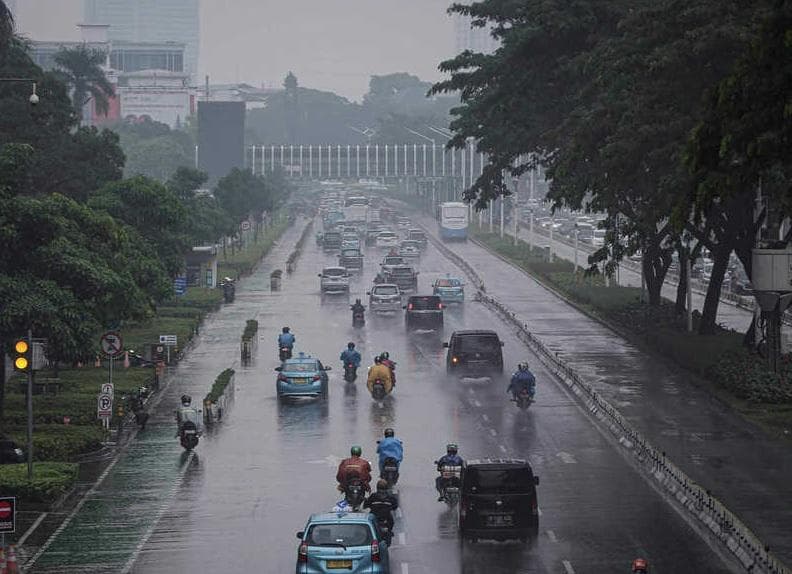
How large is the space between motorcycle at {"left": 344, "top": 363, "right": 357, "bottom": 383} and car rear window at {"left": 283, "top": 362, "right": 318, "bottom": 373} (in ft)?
14.3

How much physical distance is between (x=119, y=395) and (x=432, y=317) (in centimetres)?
2929

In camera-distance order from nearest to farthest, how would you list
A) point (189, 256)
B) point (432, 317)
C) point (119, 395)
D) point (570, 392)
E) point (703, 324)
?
1. point (119, 395)
2. point (570, 392)
3. point (703, 324)
4. point (432, 317)
5. point (189, 256)

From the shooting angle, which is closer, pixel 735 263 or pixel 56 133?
pixel 56 133

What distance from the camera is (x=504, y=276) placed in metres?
118

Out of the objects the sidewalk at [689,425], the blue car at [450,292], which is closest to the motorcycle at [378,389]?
the sidewalk at [689,425]

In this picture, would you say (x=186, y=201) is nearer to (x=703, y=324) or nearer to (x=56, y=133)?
(x=56, y=133)

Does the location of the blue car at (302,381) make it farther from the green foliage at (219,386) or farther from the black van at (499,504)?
the black van at (499,504)

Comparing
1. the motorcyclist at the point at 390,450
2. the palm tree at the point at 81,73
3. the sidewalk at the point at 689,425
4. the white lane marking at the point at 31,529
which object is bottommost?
the white lane marking at the point at 31,529

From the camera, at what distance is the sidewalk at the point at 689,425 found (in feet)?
117

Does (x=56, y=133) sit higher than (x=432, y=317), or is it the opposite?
(x=56, y=133)

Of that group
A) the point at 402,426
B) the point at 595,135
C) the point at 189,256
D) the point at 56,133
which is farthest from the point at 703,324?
the point at 189,256

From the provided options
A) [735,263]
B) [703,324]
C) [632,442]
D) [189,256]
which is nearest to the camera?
[632,442]

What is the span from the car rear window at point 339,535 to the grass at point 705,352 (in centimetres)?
1966

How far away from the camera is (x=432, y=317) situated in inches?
3137
